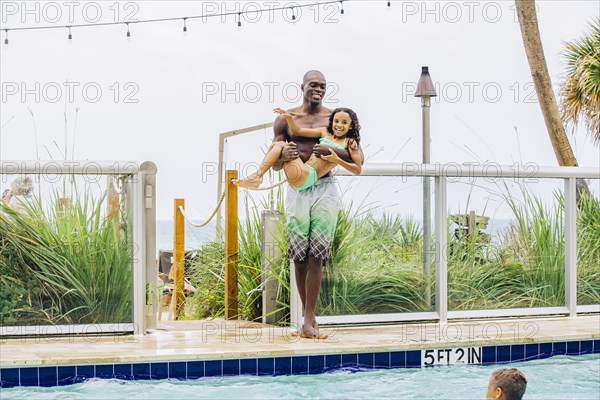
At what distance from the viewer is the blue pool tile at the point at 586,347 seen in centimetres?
639

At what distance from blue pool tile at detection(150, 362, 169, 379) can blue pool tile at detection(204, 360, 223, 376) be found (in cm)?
22

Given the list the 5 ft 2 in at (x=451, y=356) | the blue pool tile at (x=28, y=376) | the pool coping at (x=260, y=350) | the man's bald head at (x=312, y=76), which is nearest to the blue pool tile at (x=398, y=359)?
the pool coping at (x=260, y=350)

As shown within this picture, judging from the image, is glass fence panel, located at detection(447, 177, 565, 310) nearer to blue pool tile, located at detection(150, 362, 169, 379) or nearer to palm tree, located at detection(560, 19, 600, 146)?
blue pool tile, located at detection(150, 362, 169, 379)

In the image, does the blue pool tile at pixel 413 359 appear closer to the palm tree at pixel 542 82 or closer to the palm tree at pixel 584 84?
the palm tree at pixel 542 82

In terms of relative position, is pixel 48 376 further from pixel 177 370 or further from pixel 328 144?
pixel 328 144

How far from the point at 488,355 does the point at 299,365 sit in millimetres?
1253

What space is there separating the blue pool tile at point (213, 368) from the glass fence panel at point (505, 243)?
2125 mm

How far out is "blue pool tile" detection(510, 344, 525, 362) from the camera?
6.20m

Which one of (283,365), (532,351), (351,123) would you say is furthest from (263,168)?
(532,351)

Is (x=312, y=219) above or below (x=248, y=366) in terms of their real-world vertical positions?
above

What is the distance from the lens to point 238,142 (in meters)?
10.3

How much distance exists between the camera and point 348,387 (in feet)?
17.7

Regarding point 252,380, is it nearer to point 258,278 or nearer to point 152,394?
point 152,394

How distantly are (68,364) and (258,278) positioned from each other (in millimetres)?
1926
